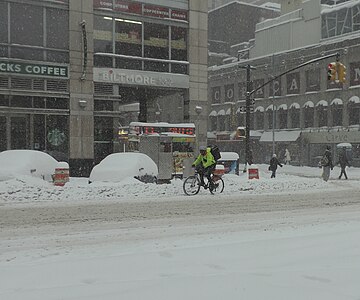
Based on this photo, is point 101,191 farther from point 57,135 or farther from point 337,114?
point 337,114

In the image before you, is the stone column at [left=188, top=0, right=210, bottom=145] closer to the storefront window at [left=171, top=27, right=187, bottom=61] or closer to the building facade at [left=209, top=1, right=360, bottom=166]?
the storefront window at [left=171, top=27, right=187, bottom=61]

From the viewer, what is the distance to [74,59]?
22.3m

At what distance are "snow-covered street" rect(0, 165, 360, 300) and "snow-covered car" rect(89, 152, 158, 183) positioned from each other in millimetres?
2038

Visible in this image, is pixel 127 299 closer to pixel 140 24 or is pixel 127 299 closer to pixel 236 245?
pixel 236 245

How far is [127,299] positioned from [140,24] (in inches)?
827

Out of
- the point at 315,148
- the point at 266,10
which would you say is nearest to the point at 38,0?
the point at 315,148

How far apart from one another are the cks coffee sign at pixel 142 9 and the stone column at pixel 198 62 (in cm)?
70

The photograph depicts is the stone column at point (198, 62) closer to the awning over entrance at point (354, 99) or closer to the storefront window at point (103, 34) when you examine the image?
the storefront window at point (103, 34)

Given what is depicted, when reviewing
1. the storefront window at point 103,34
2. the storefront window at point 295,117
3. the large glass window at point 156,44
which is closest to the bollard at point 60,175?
the storefront window at point 103,34

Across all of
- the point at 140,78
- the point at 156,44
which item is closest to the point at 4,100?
the point at 140,78

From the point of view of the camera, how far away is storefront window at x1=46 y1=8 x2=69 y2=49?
72.5 ft

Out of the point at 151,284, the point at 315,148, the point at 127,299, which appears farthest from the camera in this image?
the point at 315,148

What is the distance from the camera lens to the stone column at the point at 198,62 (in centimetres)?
2566

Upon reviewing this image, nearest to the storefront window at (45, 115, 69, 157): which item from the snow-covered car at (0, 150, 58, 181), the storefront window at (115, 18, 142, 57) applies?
the storefront window at (115, 18, 142, 57)
